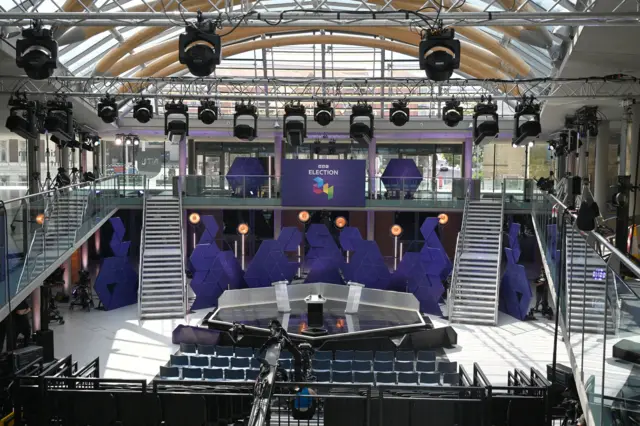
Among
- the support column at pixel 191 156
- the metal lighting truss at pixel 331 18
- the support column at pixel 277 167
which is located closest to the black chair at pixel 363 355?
the metal lighting truss at pixel 331 18

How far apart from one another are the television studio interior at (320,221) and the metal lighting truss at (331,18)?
0.06m

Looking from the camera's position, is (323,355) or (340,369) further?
(323,355)

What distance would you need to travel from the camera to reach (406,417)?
40.5 feet

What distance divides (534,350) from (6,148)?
21974mm

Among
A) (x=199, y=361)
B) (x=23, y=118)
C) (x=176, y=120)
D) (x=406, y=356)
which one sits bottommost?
(x=406, y=356)

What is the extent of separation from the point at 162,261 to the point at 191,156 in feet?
40.8

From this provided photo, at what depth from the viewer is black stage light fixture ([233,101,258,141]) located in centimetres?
2220

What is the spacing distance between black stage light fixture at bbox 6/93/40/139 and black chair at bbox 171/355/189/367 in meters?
7.70

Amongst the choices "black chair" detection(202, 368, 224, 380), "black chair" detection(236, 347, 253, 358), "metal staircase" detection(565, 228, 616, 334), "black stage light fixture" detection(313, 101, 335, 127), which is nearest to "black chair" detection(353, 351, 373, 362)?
"black chair" detection(236, 347, 253, 358)

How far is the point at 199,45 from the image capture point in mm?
11562

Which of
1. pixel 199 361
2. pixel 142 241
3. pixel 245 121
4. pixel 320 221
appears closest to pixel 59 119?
pixel 245 121

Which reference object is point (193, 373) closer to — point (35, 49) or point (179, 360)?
point (179, 360)

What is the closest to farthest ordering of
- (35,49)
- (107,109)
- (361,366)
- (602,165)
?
(35,49) → (361,366) → (107,109) → (602,165)

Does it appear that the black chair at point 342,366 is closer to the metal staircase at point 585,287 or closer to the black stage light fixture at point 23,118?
the metal staircase at point 585,287
